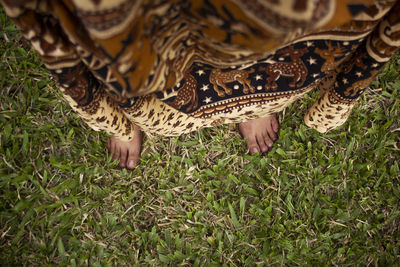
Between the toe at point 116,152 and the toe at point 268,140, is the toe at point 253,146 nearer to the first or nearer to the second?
the toe at point 268,140

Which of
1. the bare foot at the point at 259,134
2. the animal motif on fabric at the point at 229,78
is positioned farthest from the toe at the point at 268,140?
the animal motif on fabric at the point at 229,78

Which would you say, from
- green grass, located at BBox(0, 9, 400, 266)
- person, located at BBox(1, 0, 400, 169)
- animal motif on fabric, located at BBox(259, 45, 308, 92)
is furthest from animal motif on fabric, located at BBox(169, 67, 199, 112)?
green grass, located at BBox(0, 9, 400, 266)

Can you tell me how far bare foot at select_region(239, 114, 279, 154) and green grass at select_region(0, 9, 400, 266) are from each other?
0.05m

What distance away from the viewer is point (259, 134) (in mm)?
1367

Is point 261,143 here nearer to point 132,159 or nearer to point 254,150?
point 254,150

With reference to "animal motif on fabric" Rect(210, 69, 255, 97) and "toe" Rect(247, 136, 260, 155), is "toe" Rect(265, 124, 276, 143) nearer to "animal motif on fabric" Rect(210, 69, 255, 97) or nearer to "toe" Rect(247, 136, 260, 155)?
"toe" Rect(247, 136, 260, 155)

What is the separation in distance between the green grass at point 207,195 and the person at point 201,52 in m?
0.42

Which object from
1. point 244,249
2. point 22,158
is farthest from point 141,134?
point 244,249

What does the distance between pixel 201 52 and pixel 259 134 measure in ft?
2.99

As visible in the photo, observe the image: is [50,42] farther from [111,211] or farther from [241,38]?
[111,211]

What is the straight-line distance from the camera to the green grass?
1.26 m

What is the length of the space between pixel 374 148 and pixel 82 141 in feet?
4.64

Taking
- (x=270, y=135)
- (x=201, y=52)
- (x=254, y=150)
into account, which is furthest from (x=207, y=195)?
(x=201, y=52)

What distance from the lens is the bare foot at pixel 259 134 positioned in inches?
53.8
